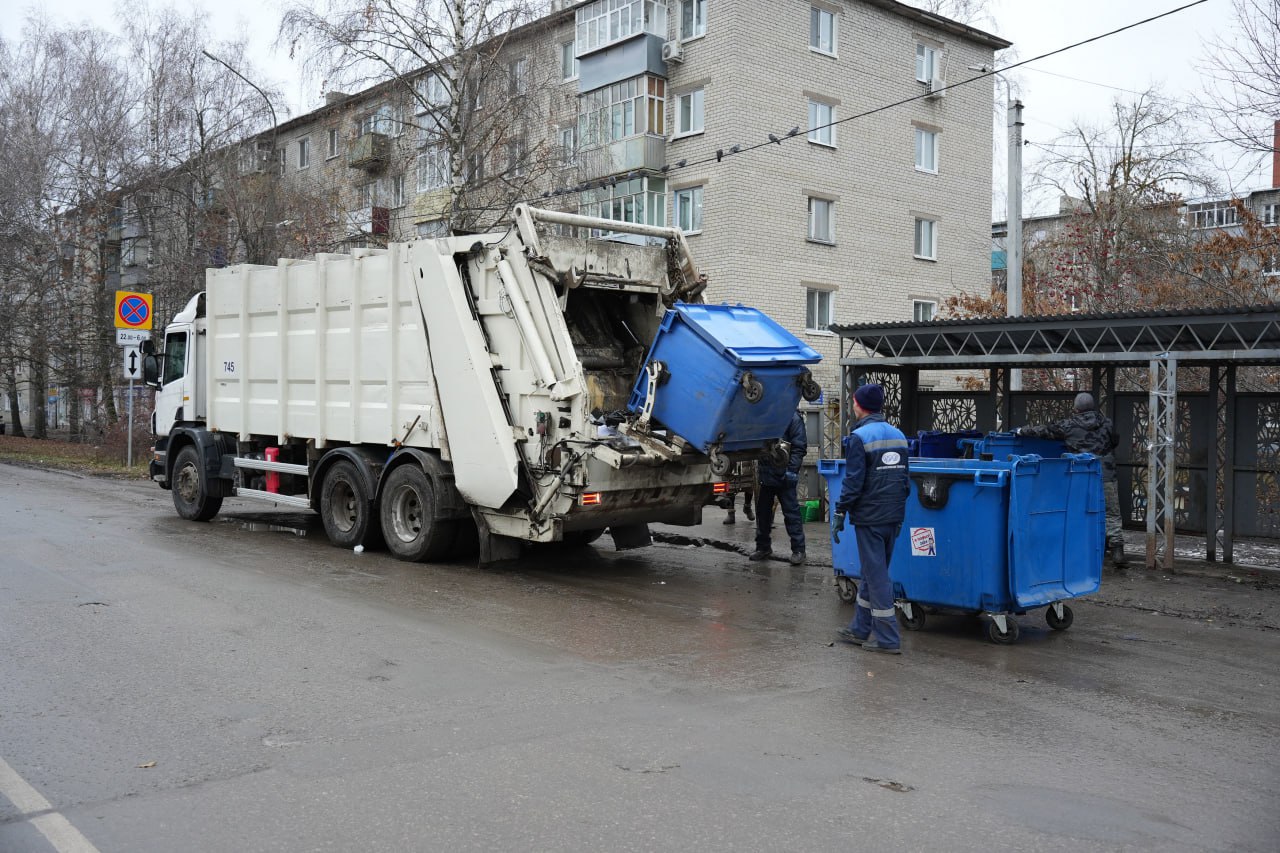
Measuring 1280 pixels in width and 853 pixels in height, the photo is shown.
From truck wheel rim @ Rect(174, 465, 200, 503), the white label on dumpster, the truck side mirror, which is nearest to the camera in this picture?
the white label on dumpster

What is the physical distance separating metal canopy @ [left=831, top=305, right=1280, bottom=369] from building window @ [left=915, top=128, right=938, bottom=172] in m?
18.0

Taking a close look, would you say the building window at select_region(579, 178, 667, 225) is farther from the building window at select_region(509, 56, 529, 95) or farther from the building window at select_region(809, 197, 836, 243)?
the building window at select_region(509, 56, 529, 95)

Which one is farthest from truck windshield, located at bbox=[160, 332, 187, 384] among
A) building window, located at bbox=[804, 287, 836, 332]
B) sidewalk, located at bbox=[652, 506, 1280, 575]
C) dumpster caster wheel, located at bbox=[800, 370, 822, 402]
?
building window, located at bbox=[804, 287, 836, 332]

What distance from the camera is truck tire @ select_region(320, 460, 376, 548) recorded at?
10.7m

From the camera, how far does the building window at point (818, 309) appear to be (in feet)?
89.6

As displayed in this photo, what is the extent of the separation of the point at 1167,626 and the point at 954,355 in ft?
15.9

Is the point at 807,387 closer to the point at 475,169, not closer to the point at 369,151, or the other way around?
the point at 475,169

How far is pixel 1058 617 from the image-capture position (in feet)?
25.9

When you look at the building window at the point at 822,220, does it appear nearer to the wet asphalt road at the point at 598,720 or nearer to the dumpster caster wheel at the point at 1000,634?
the wet asphalt road at the point at 598,720

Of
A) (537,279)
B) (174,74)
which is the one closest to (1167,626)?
(537,279)

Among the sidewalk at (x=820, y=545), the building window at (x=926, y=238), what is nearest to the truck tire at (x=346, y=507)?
the sidewalk at (x=820, y=545)

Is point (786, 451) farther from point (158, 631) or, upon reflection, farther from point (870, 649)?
point (158, 631)

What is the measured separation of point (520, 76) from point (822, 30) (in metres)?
10.2

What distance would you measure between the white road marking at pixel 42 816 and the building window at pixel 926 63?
97.3 ft
